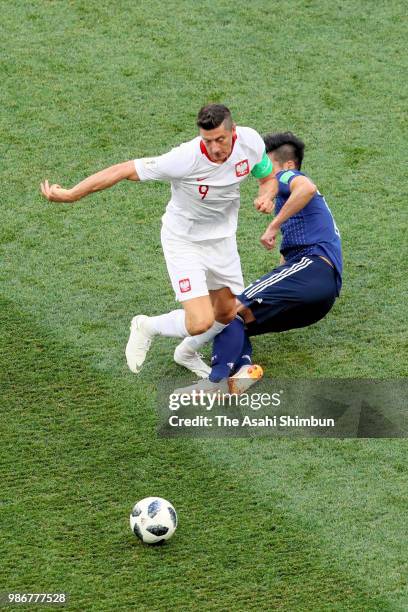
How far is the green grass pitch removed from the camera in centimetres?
624

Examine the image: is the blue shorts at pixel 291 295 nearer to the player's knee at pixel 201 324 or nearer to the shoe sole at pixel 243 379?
the shoe sole at pixel 243 379

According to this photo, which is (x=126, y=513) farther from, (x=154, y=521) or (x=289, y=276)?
(x=289, y=276)

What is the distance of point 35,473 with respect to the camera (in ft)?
22.5

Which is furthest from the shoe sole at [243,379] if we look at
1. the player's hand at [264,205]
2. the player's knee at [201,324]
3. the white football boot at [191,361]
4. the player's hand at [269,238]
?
the player's hand at [264,205]

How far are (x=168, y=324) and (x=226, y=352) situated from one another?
0.39 meters

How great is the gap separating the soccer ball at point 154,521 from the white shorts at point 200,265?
1514 mm

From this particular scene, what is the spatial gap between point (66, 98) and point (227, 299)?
10.6ft

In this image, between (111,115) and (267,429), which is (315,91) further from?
(267,429)

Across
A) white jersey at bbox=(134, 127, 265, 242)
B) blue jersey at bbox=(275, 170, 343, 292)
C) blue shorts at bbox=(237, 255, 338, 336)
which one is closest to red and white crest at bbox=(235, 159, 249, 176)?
white jersey at bbox=(134, 127, 265, 242)

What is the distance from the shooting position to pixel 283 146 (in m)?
7.99

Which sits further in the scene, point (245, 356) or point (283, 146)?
point (283, 146)

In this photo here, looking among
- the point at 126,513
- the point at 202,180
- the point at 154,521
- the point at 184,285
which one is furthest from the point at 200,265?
the point at 154,521

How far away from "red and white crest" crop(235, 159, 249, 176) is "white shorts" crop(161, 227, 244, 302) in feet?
1.41

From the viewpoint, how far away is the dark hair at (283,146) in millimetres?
7980
